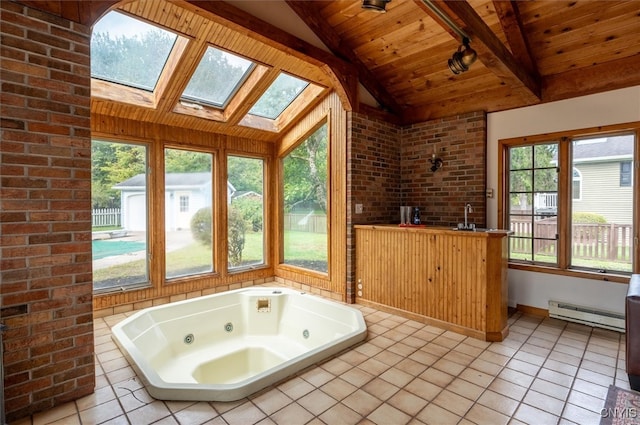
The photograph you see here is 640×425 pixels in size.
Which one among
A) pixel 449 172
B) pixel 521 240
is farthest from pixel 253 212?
pixel 521 240

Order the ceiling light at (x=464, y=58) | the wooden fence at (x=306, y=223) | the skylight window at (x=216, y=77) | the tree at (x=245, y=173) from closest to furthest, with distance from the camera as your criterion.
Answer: the ceiling light at (x=464, y=58) < the skylight window at (x=216, y=77) < the wooden fence at (x=306, y=223) < the tree at (x=245, y=173)

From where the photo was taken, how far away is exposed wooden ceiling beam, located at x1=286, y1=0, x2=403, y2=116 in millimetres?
3340

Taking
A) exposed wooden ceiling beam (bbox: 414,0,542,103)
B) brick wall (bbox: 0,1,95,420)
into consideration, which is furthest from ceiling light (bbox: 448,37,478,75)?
brick wall (bbox: 0,1,95,420)

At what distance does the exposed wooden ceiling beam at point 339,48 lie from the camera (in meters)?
3.34

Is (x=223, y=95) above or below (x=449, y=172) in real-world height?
above

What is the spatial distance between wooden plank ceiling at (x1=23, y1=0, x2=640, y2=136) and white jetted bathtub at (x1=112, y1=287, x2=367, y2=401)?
2364 mm

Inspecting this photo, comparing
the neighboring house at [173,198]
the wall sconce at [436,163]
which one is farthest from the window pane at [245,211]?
the wall sconce at [436,163]

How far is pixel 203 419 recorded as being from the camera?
1856 mm

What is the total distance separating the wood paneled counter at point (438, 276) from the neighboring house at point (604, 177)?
4.02 feet

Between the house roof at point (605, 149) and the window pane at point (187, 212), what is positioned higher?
the house roof at point (605, 149)

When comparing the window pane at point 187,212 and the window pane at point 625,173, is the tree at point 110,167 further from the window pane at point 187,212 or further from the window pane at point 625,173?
the window pane at point 625,173

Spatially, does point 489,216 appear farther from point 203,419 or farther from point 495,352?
point 203,419

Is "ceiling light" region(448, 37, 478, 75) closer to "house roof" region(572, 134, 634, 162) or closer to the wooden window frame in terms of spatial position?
the wooden window frame

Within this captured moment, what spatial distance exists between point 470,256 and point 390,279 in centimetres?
98
